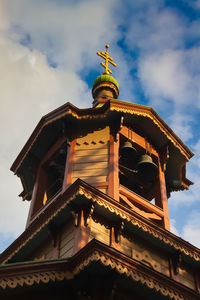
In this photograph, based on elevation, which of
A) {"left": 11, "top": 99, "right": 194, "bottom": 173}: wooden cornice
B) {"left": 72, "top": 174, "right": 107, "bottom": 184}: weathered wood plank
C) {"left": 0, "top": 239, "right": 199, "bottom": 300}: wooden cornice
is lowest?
{"left": 0, "top": 239, "right": 199, "bottom": 300}: wooden cornice

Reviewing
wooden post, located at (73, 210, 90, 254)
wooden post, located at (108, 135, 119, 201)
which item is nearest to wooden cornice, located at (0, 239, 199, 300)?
wooden post, located at (73, 210, 90, 254)

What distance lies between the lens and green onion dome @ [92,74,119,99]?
72.7 ft

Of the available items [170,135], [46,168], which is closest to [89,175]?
[46,168]

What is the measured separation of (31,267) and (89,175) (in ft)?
17.1

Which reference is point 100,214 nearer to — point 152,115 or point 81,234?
point 81,234

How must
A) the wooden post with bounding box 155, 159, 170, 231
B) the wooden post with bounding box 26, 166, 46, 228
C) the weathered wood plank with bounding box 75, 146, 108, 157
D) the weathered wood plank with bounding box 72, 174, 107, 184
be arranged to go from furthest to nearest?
the wooden post with bounding box 26, 166, 46, 228 → the weathered wood plank with bounding box 75, 146, 108, 157 → the wooden post with bounding box 155, 159, 170, 231 → the weathered wood plank with bounding box 72, 174, 107, 184

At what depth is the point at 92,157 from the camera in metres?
15.7

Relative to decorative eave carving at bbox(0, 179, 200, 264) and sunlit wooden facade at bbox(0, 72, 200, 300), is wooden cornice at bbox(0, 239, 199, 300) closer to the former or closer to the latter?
sunlit wooden facade at bbox(0, 72, 200, 300)

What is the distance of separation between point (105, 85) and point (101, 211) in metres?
10.1

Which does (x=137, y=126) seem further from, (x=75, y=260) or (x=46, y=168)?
(x=75, y=260)

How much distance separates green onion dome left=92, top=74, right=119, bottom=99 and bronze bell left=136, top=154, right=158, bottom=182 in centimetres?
614

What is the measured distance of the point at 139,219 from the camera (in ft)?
43.6

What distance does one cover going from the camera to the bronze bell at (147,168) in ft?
53.9

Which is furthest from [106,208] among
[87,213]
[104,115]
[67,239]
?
[104,115]
